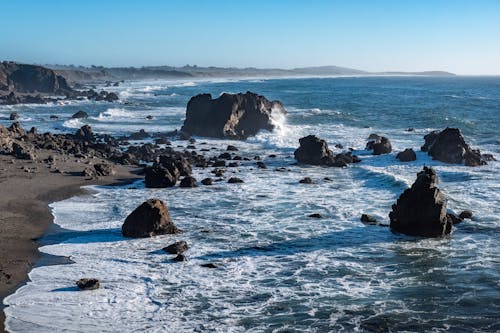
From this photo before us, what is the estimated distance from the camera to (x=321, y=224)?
26250mm

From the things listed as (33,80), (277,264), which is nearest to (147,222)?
(277,264)

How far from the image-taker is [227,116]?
5909cm

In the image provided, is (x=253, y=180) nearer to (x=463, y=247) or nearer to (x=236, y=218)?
(x=236, y=218)

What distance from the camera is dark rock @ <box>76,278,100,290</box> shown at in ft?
59.3

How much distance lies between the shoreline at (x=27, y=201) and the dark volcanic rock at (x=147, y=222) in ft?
12.4

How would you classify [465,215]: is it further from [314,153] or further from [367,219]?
[314,153]

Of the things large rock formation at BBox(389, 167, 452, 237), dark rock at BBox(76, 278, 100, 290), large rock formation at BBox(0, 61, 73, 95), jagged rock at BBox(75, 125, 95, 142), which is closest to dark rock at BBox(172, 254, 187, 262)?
dark rock at BBox(76, 278, 100, 290)

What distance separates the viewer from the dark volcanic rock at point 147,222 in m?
24.0

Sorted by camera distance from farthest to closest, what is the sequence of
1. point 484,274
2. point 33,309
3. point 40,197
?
1. point 40,197
2. point 484,274
3. point 33,309

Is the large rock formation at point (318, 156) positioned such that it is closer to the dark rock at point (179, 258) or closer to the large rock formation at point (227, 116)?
the large rock formation at point (227, 116)

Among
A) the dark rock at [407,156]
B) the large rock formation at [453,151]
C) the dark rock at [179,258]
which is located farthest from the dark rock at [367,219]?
the dark rock at [407,156]

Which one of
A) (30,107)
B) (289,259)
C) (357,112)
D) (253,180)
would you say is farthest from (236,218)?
(30,107)

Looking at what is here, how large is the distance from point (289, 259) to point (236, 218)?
20.2 feet

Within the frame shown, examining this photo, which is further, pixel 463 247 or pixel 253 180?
pixel 253 180
